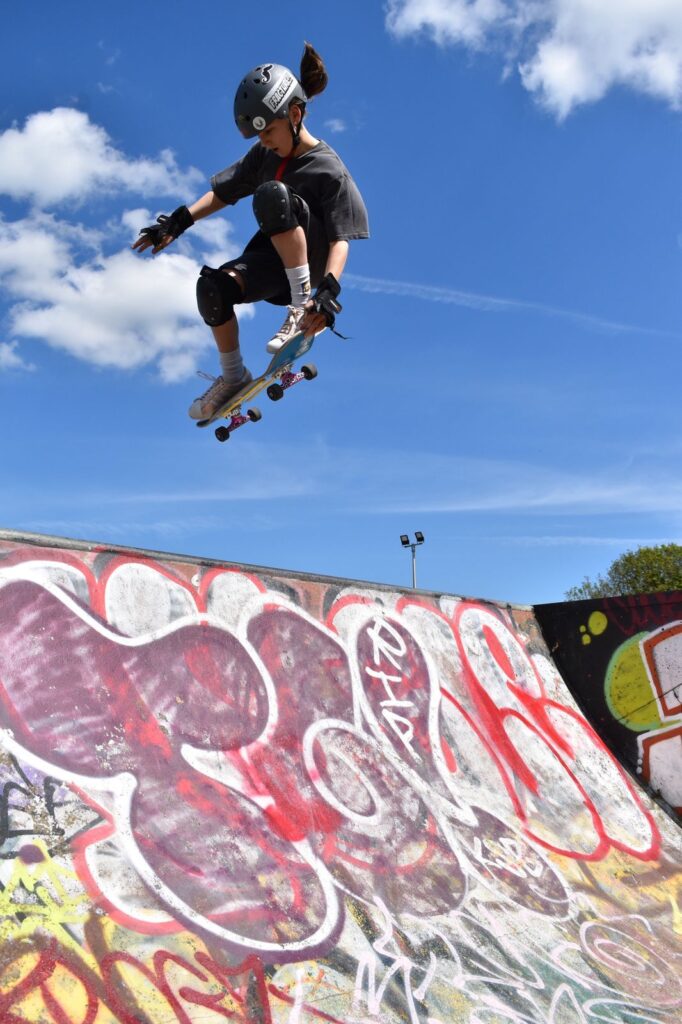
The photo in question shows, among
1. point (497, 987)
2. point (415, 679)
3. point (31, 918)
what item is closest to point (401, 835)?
point (497, 987)

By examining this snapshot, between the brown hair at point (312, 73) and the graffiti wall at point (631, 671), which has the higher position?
the brown hair at point (312, 73)

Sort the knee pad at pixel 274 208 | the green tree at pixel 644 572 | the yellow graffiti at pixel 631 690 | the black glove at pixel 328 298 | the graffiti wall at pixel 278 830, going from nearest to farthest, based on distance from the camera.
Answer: the graffiti wall at pixel 278 830 < the knee pad at pixel 274 208 < the black glove at pixel 328 298 < the yellow graffiti at pixel 631 690 < the green tree at pixel 644 572

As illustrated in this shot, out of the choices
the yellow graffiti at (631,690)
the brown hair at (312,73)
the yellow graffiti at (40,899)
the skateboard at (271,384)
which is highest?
the brown hair at (312,73)

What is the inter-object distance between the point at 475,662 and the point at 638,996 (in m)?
2.50

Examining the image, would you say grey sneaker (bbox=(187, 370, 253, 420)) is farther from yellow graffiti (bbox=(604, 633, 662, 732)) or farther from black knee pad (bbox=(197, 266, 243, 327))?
yellow graffiti (bbox=(604, 633, 662, 732))

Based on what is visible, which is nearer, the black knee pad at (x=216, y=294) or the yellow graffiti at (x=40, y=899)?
the yellow graffiti at (x=40, y=899)

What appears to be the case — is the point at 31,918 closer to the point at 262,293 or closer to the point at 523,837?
the point at 523,837

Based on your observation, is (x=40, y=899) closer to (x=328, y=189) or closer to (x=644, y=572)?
(x=328, y=189)

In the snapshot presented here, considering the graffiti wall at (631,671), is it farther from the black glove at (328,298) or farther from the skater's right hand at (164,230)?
the skater's right hand at (164,230)

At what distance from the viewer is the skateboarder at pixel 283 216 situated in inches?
185

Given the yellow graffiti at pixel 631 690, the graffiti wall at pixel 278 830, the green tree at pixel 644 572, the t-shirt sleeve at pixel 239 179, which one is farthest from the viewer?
the green tree at pixel 644 572

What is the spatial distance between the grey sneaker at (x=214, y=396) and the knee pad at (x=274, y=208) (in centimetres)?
124

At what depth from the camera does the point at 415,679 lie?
542 cm

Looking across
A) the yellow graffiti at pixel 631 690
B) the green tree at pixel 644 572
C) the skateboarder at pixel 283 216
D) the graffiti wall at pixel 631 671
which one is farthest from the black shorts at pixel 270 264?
the green tree at pixel 644 572
